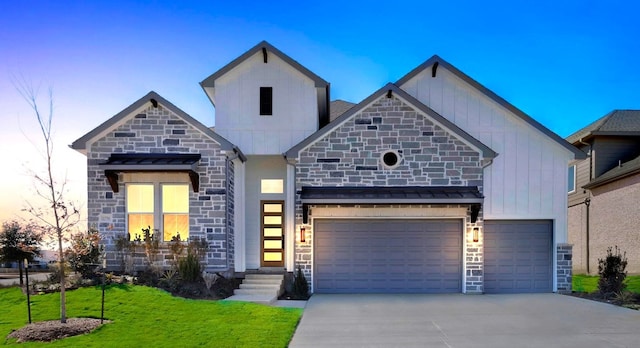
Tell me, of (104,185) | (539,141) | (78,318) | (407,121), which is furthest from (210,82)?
(539,141)

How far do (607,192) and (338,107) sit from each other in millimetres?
12202

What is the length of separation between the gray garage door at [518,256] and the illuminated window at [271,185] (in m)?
6.55

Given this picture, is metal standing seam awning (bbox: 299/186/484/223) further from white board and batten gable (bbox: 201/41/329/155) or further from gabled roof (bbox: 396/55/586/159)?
gabled roof (bbox: 396/55/586/159)

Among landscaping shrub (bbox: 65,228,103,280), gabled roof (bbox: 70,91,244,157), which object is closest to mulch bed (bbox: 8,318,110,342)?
landscaping shrub (bbox: 65,228,103,280)

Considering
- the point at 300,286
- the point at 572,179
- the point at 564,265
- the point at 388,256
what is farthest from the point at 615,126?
the point at 300,286

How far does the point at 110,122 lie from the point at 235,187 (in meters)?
4.00

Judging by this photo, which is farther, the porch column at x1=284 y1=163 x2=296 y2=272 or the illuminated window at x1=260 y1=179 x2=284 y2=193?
the illuminated window at x1=260 y1=179 x2=284 y2=193

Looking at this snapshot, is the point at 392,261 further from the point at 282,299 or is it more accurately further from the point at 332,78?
the point at 332,78

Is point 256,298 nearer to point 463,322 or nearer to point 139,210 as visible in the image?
point 139,210

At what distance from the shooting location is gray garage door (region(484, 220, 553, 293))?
12453 millimetres

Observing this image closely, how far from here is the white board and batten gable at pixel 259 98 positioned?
1275 cm

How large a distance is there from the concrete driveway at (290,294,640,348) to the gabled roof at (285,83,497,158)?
4.28m

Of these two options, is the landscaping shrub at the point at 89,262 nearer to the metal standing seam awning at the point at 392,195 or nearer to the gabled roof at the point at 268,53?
→ the metal standing seam awning at the point at 392,195

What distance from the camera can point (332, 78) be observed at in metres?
13.9
